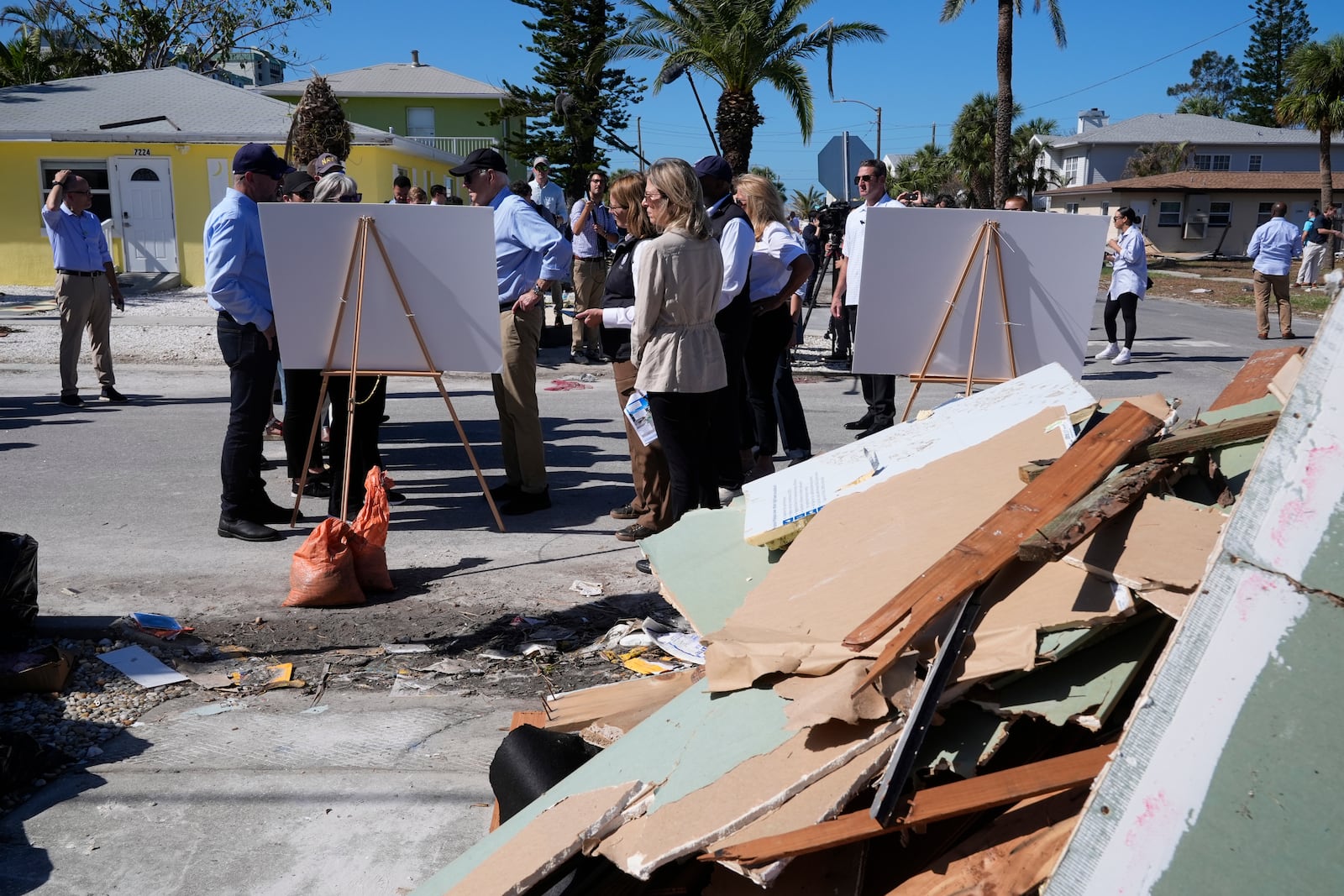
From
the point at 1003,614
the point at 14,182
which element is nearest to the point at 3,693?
the point at 1003,614

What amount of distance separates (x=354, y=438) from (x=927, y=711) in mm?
4380

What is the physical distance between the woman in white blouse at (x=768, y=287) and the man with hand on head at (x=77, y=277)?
6.25 m

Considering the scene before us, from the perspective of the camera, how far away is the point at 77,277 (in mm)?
9750

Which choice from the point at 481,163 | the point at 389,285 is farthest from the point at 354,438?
the point at 481,163

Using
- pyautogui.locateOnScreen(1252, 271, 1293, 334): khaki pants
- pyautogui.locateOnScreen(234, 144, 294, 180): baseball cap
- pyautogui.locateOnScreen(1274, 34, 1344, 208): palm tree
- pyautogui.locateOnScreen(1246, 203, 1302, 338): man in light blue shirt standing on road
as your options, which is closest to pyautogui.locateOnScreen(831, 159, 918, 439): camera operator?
pyautogui.locateOnScreen(234, 144, 294, 180): baseball cap

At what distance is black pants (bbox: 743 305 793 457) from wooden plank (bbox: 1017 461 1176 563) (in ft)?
12.9

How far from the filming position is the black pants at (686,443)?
16.0 feet

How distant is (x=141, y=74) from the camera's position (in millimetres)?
26125

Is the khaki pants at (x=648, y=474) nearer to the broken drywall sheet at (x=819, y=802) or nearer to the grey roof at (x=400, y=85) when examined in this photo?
the broken drywall sheet at (x=819, y=802)

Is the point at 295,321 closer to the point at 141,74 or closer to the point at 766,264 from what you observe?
the point at 766,264

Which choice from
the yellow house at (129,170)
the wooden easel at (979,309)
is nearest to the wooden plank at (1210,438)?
the wooden easel at (979,309)

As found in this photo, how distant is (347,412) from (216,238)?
1.11m

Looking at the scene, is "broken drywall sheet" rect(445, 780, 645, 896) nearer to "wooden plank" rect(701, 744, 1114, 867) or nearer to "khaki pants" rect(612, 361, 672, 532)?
"wooden plank" rect(701, 744, 1114, 867)

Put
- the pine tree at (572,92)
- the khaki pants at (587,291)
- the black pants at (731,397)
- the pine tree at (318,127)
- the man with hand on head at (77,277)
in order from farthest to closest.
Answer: the pine tree at (572,92) → the khaki pants at (587,291) → the pine tree at (318,127) → the man with hand on head at (77,277) → the black pants at (731,397)
